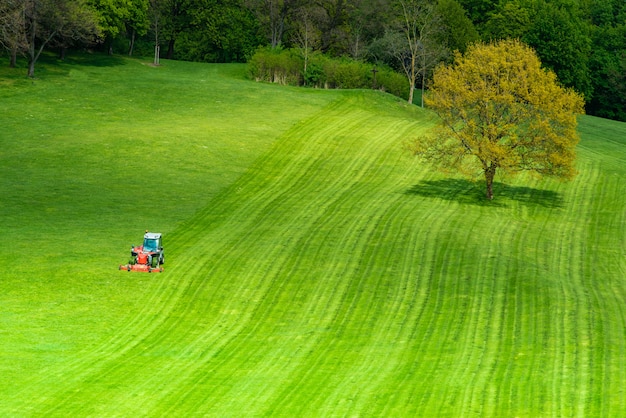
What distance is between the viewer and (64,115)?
8781cm

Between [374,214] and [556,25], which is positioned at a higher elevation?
[556,25]

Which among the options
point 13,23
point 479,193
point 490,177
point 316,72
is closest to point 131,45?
point 316,72

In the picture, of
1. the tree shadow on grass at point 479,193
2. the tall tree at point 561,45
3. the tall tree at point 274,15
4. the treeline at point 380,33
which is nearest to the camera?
the tree shadow on grass at point 479,193

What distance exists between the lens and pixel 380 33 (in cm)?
15138

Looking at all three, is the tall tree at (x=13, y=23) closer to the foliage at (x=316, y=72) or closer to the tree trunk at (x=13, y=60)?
the tree trunk at (x=13, y=60)

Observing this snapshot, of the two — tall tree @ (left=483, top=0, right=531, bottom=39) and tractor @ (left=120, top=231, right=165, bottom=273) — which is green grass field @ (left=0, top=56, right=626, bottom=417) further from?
tall tree @ (left=483, top=0, right=531, bottom=39)

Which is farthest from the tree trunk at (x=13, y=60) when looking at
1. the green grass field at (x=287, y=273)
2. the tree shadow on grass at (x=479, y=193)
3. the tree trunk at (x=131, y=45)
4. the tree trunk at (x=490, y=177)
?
the tree trunk at (x=490, y=177)

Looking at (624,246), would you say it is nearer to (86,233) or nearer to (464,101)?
(464,101)

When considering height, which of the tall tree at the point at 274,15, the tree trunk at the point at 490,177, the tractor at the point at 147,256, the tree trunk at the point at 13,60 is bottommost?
the tractor at the point at 147,256

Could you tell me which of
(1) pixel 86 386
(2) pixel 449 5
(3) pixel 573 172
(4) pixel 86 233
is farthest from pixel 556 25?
(1) pixel 86 386

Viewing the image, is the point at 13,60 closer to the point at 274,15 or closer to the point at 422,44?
the point at 274,15

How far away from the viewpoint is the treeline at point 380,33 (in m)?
134

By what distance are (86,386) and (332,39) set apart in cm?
11500

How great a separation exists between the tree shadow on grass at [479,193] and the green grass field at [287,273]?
0.32 m
